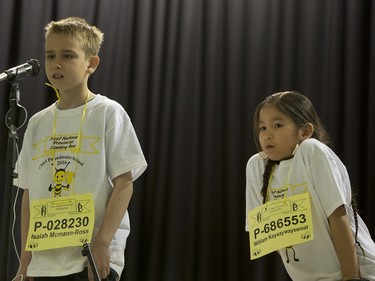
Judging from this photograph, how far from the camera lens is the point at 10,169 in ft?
6.37

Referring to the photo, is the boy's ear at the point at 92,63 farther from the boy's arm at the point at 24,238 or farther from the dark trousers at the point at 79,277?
the dark trousers at the point at 79,277

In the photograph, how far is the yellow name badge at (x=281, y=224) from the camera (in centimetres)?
186

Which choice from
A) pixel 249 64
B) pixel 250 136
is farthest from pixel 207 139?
pixel 249 64

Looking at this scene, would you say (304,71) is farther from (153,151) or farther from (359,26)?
(153,151)

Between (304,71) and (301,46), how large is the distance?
153mm

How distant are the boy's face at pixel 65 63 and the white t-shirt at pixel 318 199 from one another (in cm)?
80

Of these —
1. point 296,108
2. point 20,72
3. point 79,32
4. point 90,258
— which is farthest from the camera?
point 79,32

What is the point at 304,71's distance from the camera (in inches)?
130

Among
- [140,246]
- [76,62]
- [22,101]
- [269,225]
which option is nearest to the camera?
[269,225]

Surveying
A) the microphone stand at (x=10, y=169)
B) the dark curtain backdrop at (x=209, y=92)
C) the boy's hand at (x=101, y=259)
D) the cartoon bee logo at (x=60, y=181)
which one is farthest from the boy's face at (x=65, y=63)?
the dark curtain backdrop at (x=209, y=92)

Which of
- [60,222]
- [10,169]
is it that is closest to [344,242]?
[60,222]

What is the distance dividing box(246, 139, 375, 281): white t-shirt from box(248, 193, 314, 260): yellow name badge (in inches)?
2.0

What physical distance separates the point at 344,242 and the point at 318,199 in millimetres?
162

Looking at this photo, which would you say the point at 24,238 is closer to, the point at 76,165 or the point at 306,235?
the point at 76,165
